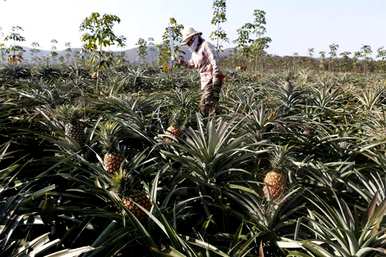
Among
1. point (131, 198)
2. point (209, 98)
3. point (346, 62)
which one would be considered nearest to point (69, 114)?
point (131, 198)

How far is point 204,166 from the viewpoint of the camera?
108 inches

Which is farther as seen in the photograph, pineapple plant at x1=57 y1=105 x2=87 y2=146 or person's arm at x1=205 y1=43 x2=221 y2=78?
person's arm at x1=205 y1=43 x2=221 y2=78

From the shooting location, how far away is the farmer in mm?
5328

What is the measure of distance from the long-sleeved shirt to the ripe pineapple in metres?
3.32

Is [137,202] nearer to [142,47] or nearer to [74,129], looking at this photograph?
[74,129]

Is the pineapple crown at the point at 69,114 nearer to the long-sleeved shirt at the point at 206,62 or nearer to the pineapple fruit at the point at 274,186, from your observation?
the pineapple fruit at the point at 274,186

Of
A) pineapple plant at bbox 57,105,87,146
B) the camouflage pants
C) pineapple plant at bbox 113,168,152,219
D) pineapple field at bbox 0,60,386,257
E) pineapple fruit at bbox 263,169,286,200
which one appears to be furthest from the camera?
the camouflage pants

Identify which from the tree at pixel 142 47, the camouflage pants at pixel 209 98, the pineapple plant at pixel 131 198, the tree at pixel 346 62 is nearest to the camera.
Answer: the pineapple plant at pixel 131 198

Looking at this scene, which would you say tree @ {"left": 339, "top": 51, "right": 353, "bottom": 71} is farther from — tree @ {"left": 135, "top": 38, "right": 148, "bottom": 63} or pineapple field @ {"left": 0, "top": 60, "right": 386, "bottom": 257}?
pineapple field @ {"left": 0, "top": 60, "right": 386, "bottom": 257}

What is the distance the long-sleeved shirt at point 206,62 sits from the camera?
534 cm

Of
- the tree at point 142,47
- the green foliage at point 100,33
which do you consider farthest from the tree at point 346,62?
the green foliage at point 100,33

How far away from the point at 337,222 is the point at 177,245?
840mm

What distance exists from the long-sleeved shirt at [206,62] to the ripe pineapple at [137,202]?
3.32 meters

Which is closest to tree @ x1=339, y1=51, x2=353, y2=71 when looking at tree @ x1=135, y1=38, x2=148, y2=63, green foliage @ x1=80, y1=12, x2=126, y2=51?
tree @ x1=135, y1=38, x2=148, y2=63
